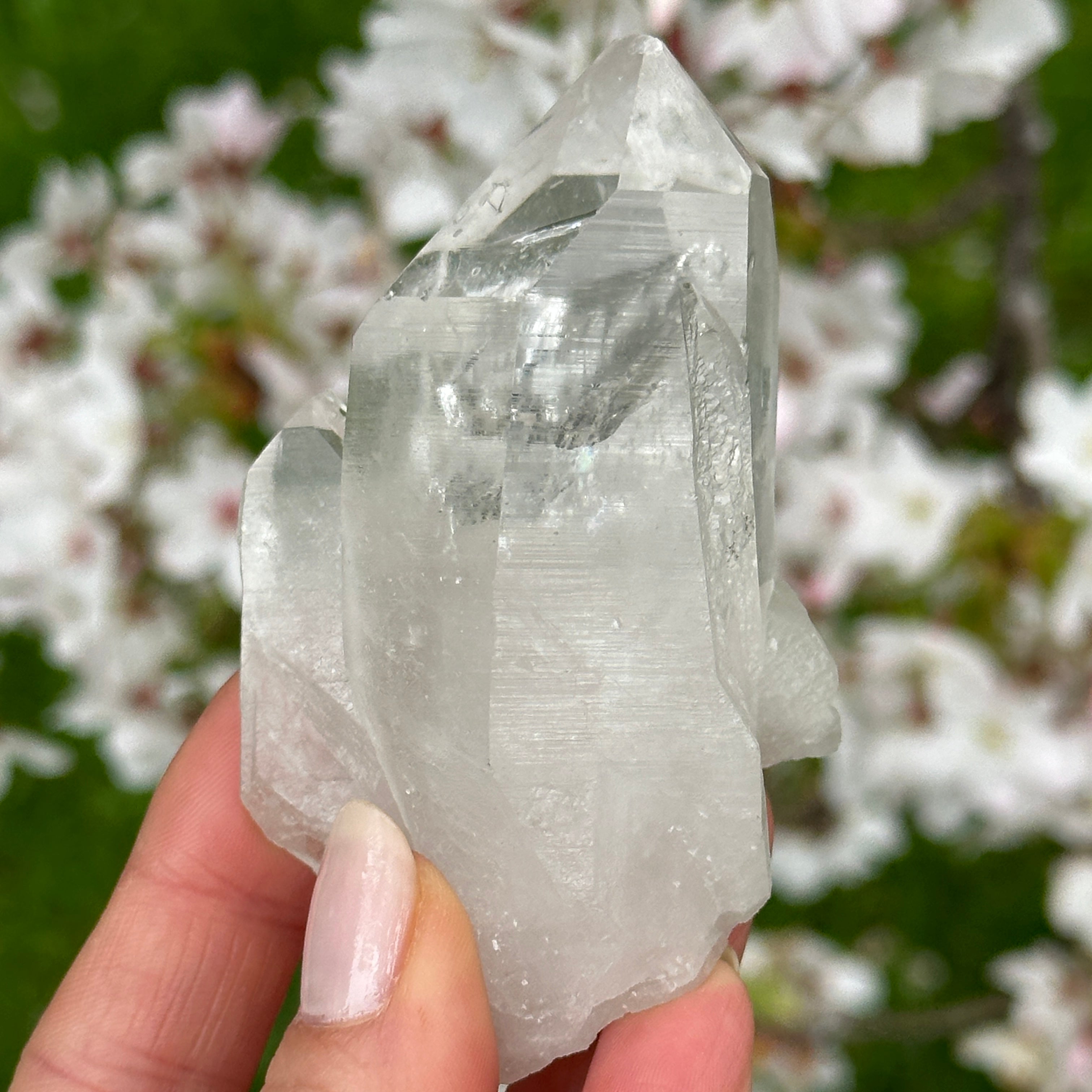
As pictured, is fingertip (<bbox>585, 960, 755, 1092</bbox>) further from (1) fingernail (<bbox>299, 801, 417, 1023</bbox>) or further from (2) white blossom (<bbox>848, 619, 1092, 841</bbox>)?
(2) white blossom (<bbox>848, 619, 1092, 841</bbox>)

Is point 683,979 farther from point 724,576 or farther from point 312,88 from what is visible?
point 312,88

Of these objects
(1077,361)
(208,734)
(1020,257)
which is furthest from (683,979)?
(1077,361)

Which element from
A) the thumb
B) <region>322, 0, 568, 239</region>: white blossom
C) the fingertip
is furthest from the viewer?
<region>322, 0, 568, 239</region>: white blossom

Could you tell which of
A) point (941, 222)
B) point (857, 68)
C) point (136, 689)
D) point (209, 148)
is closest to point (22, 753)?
point (136, 689)

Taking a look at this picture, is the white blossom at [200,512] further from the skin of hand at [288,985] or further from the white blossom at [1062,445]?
the white blossom at [1062,445]

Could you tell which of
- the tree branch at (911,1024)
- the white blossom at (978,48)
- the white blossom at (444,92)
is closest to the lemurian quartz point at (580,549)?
the white blossom at (444,92)

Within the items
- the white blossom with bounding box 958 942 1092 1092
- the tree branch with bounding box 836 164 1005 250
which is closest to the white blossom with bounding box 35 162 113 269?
the tree branch with bounding box 836 164 1005 250
